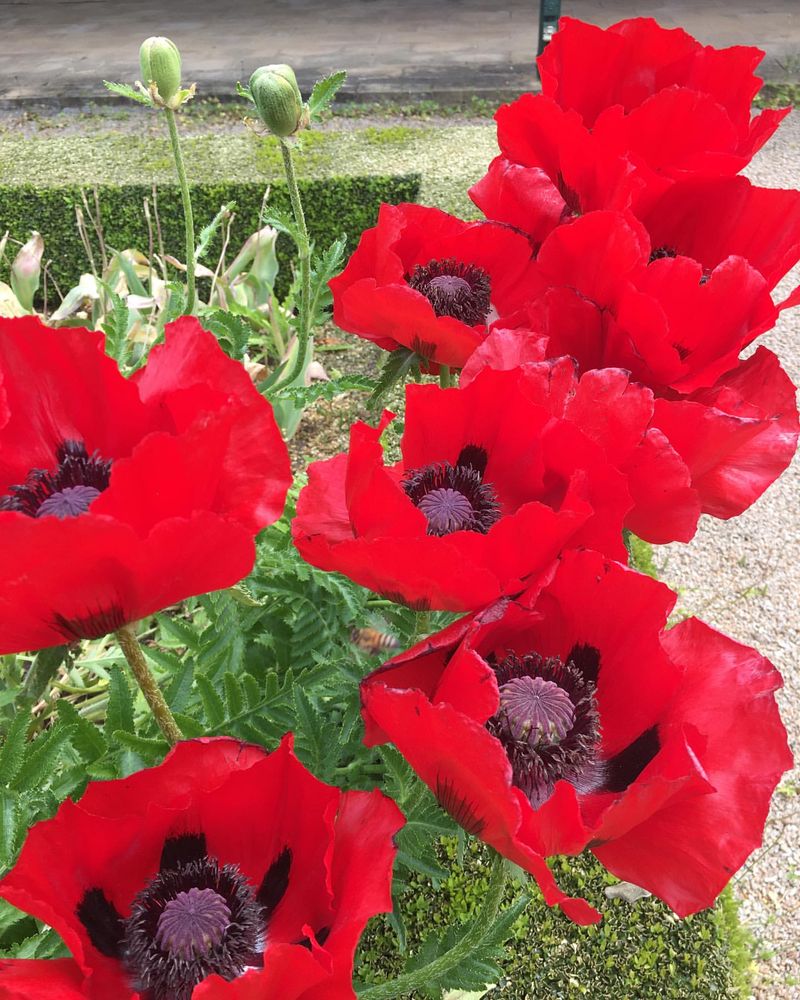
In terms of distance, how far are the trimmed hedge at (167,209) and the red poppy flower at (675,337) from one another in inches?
149

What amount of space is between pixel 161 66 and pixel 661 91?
3.05 feet

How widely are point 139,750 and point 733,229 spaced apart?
70 centimetres

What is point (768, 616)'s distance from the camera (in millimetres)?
2768

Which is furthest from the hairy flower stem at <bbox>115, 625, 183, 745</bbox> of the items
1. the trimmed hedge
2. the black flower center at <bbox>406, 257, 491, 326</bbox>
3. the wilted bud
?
the trimmed hedge

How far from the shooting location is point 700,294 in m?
0.72

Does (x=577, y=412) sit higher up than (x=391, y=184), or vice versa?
(x=577, y=412)

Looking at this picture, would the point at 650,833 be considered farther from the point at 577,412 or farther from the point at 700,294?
the point at 700,294

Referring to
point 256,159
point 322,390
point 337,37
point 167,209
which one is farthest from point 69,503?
point 337,37

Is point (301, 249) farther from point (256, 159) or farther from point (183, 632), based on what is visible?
point (256, 159)

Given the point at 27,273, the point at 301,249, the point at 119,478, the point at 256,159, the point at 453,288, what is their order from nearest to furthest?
the point at 119,478 → the point at 453,288 → the point at 301,249 → the point at 27,273 → the point at 256,159

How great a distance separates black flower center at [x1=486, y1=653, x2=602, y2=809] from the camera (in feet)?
1.97

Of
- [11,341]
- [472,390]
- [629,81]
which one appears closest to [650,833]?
[472,390]

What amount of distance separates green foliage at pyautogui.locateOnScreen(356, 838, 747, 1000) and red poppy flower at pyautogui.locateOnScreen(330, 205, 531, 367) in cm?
113

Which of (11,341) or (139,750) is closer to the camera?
(11,341)
